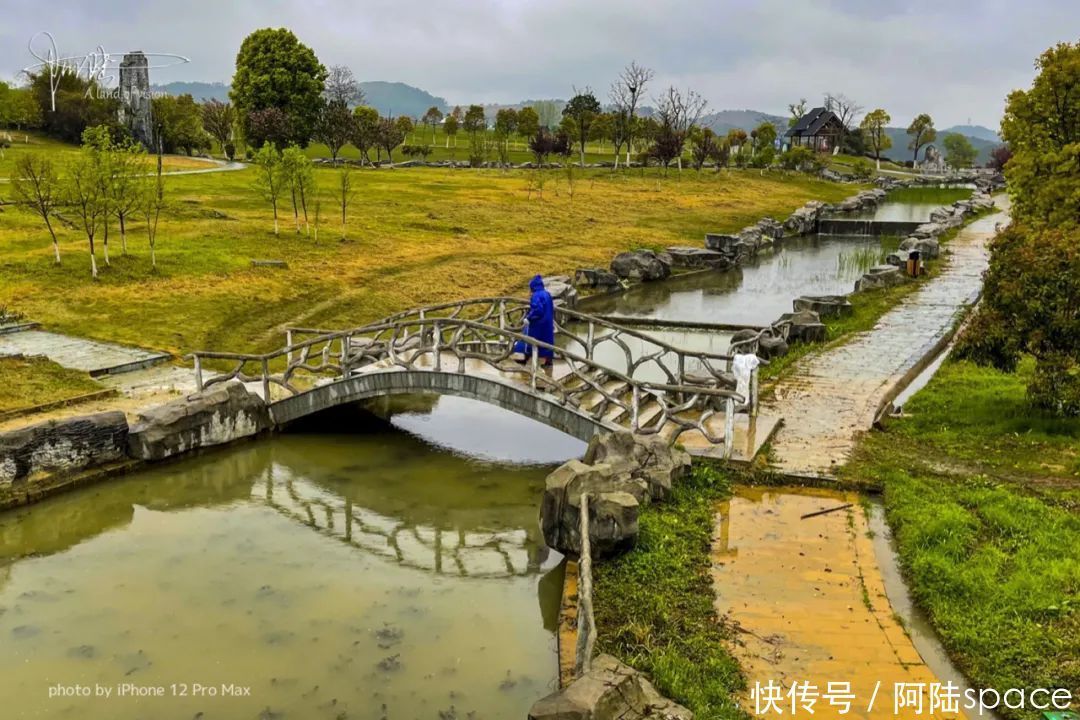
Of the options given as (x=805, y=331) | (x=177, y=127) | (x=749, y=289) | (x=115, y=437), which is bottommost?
(x=115, y=437)

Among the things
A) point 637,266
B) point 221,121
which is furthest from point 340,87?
point 637,266

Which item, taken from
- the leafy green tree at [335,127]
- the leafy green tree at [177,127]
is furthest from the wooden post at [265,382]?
the leafy green tree at [177,127]

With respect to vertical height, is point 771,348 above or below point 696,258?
below

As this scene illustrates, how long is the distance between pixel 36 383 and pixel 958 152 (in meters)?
143

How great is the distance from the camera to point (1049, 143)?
835 inches

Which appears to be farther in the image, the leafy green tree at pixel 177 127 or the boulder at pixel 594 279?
the leafy green tree at pixel 177 127

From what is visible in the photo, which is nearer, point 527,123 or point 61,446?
point 61,446

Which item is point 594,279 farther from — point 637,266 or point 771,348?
point 771,348

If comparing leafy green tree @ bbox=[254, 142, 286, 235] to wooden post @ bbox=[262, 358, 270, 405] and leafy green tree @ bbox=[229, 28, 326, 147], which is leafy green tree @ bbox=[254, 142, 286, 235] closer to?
wooden post @ bbox=[262, 358, 270, 405]

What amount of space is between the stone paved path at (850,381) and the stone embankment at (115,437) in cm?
1006

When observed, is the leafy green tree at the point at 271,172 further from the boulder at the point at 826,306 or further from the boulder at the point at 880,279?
the boulder at the point at 880,279

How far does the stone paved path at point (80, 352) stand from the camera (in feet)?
64.6

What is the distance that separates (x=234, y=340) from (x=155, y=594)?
1262 cm

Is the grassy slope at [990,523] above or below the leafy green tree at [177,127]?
below
